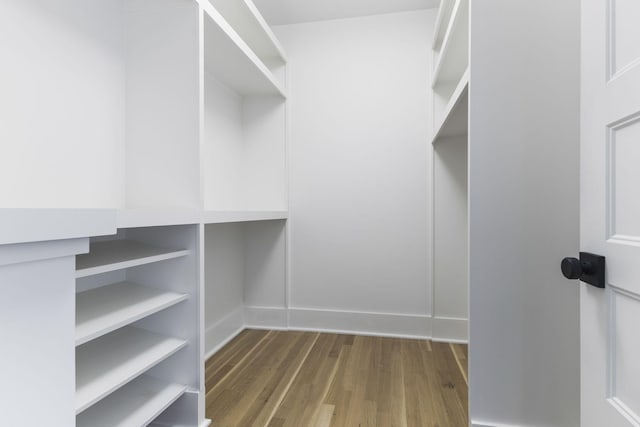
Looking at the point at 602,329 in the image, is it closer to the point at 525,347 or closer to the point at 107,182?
the point at 525,347

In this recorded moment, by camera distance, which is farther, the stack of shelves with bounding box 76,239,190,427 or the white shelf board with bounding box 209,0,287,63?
the white shelf board with bounding box 209,0,287,63

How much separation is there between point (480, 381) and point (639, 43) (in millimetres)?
1072

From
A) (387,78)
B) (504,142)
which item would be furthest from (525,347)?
(387,78)

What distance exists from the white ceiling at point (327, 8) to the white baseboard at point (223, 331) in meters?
2.18

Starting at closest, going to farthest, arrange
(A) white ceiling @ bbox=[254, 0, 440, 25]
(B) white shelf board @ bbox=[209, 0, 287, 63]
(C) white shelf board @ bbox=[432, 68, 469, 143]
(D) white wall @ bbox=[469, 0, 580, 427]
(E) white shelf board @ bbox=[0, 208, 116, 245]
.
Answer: (E) white shelf board @ bbox=[0, 208, 116, 245], (D) white wall @ bbox=[469, 0, 580, 427], (C) white shelf board @ bbox=[432, 68, 469, 143], (B) white shelf board @ bbox=[209, 0, 287, 63], (A) white ceiling @ bbox=[254, 0, 440, 25]

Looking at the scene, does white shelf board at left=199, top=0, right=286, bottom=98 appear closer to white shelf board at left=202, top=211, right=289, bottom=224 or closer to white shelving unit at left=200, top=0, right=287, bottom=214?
white shelving unit at left=200, top=0, right=287, bottom=214

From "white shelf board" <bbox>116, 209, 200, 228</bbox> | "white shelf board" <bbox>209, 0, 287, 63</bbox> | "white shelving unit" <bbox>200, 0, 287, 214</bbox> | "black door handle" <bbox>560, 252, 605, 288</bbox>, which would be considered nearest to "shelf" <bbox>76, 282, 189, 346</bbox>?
"white shelf board" <bbox>116, 209, 200, 228</bbox>

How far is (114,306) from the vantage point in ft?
3.56

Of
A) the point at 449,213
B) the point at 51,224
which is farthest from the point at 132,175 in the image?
the point at 449,213

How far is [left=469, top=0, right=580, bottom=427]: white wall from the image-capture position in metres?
1.11

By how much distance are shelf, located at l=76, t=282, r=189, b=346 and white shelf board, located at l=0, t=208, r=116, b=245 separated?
556 mm

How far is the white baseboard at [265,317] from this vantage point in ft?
8.19

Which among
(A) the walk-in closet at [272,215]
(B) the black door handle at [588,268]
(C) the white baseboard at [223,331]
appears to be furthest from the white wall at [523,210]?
(C) the white baseboard at [223,331]

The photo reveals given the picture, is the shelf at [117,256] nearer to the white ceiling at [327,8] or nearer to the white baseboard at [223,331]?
the white baseboard at [223,331]
